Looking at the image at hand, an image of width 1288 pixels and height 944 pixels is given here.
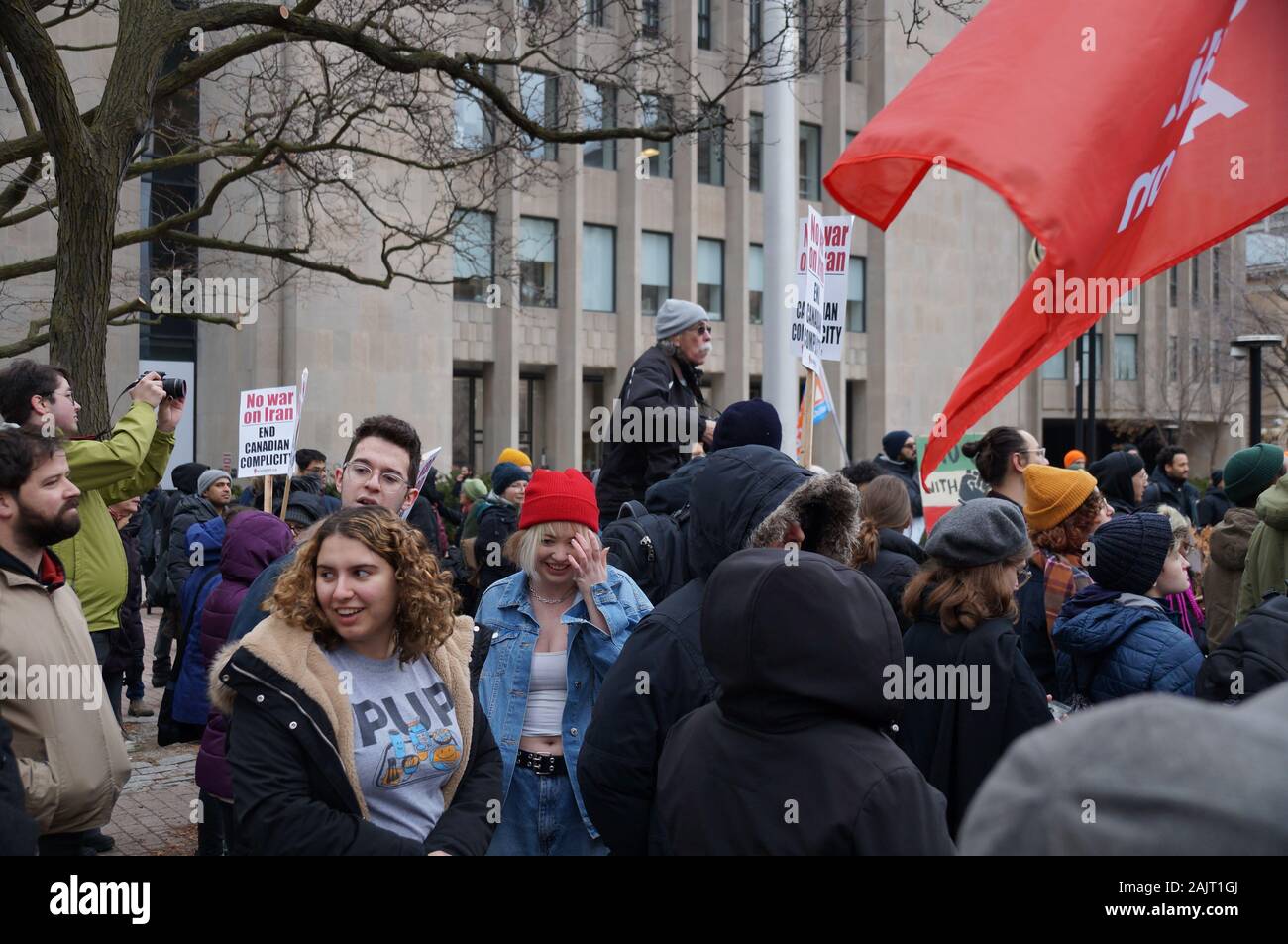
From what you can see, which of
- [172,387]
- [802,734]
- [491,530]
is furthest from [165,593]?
[802,734]

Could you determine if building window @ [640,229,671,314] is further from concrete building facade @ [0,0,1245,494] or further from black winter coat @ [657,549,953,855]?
black winter coat @ [657,549,953,855]

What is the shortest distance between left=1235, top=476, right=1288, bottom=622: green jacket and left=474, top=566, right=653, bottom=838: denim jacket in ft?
10.8

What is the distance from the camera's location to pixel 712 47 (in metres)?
36.4

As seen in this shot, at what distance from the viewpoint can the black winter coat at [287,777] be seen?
10.8 ft

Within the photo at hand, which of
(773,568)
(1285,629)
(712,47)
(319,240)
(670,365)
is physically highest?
(712,47)

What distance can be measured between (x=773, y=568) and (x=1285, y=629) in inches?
78.1

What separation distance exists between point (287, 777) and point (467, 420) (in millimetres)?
31482

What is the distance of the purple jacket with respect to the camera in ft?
18.5

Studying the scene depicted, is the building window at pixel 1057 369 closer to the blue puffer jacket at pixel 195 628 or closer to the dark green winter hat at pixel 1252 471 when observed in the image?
the blue puffer jacket at pixel 195 628

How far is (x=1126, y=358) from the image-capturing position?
48906 mm

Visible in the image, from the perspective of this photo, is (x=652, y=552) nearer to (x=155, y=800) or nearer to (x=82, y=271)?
(x=82, y=271)

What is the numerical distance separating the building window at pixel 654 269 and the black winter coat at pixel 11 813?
3284 centimetres
